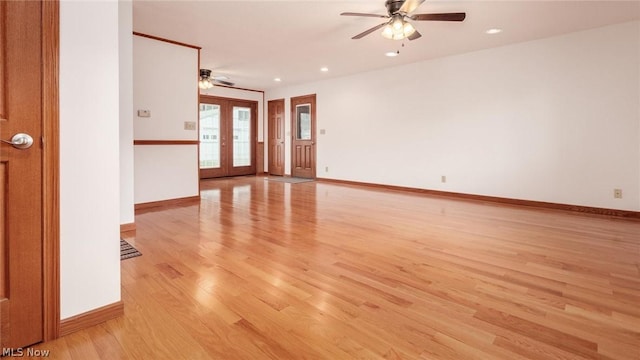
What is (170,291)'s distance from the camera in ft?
6.82

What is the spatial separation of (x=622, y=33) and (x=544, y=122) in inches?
52.4

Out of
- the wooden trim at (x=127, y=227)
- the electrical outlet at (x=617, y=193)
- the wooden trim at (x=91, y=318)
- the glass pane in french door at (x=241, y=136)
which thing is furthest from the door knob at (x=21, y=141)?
the glass pane in french door at (x=241, y=136)

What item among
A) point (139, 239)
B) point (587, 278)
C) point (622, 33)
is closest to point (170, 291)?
point (139, 239)

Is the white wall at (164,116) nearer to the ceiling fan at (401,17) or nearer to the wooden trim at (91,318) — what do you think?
the ceiling fan at (401,17)

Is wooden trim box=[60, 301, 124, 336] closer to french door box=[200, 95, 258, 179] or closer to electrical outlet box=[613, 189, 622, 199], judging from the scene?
electrical outlet box=[613, 189, 622, 199]

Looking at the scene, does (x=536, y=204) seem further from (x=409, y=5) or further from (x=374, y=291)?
(x=374, y=291)

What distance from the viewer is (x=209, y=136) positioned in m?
8.52

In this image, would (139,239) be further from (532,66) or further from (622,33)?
(622,33)

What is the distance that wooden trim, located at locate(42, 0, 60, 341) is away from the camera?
1473mm

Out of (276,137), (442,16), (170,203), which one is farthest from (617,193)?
(276,137)

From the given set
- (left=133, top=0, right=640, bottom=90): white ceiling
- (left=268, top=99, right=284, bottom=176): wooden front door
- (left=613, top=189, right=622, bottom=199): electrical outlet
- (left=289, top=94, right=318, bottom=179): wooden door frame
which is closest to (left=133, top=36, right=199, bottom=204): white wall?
(left=133, top=0, right=640, bottom=90): white ceiling

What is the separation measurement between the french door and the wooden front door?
0.46m

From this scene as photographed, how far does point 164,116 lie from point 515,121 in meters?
5.26

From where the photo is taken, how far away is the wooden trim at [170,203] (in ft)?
15.5
